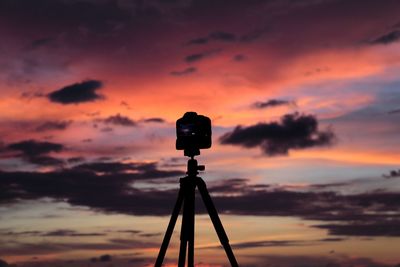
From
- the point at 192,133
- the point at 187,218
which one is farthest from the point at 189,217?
the point at 192,133

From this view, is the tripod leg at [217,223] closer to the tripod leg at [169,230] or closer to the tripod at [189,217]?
the tripod at [189,217]

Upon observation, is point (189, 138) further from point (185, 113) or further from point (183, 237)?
point (183, 237)

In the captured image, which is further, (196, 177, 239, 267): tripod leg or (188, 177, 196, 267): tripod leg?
(188, 177, 196, 267): tripod leg

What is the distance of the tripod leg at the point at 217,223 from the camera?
14.9 m

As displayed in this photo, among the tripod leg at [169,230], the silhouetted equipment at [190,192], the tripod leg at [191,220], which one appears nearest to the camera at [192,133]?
the silhouetted equipment at [190,192]

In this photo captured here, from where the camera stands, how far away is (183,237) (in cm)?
1523

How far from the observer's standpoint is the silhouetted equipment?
49.3 feet

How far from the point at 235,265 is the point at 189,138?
2860 millimetres

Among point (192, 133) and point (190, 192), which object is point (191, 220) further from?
point (192, 133)

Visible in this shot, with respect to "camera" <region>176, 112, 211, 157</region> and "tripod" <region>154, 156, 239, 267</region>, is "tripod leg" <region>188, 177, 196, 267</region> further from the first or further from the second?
"camera" <region>176, 112, 211, 157</region>

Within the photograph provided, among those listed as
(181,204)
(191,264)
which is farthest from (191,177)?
(191,264)

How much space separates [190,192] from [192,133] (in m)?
1.29

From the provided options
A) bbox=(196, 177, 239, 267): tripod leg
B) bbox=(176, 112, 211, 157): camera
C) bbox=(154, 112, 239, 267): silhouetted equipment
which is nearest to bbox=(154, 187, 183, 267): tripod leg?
bbox=(154, 112, 239, 267): silhouetted equipment

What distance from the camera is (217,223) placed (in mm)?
15008
